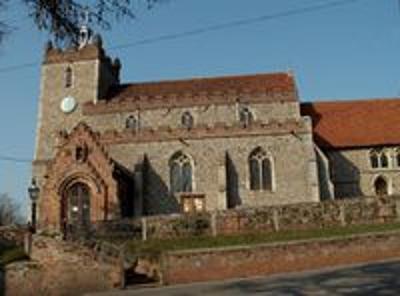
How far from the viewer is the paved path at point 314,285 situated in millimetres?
14820

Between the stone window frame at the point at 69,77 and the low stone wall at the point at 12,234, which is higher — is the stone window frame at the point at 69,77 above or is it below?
above

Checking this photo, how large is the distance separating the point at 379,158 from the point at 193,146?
42.6 ft

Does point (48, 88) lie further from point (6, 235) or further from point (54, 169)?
point (6, 235)

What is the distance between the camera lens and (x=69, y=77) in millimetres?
46969

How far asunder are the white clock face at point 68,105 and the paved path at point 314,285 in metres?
27.7

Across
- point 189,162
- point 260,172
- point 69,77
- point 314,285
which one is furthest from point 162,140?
point 314,285

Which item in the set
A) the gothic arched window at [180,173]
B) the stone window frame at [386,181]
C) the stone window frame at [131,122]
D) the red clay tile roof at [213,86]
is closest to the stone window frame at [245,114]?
the red clay tile roof at [213,86]

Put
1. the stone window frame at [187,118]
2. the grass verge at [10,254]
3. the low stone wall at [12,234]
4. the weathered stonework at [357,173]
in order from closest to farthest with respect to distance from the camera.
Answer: the grass verge at [10,254], the low stone wall at [12,234], the weathered stonework at [357,173], the stone window frame at [187,118]

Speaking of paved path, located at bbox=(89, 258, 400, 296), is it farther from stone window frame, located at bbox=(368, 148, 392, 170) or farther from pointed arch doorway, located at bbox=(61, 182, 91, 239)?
stone window frame, located at bbox=(368, 148, 392, 170)

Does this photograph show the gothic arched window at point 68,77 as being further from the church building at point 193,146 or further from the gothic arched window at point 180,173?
the gothic arched window at point 180,173

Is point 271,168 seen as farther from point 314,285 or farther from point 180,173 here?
point 314,285

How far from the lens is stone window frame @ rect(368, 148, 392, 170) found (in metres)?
38.4

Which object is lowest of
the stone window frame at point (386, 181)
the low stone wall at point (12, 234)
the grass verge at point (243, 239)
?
the grass verge at point (243, 239)

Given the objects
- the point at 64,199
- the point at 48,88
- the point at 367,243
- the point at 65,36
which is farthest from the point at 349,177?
the point at 65,36
